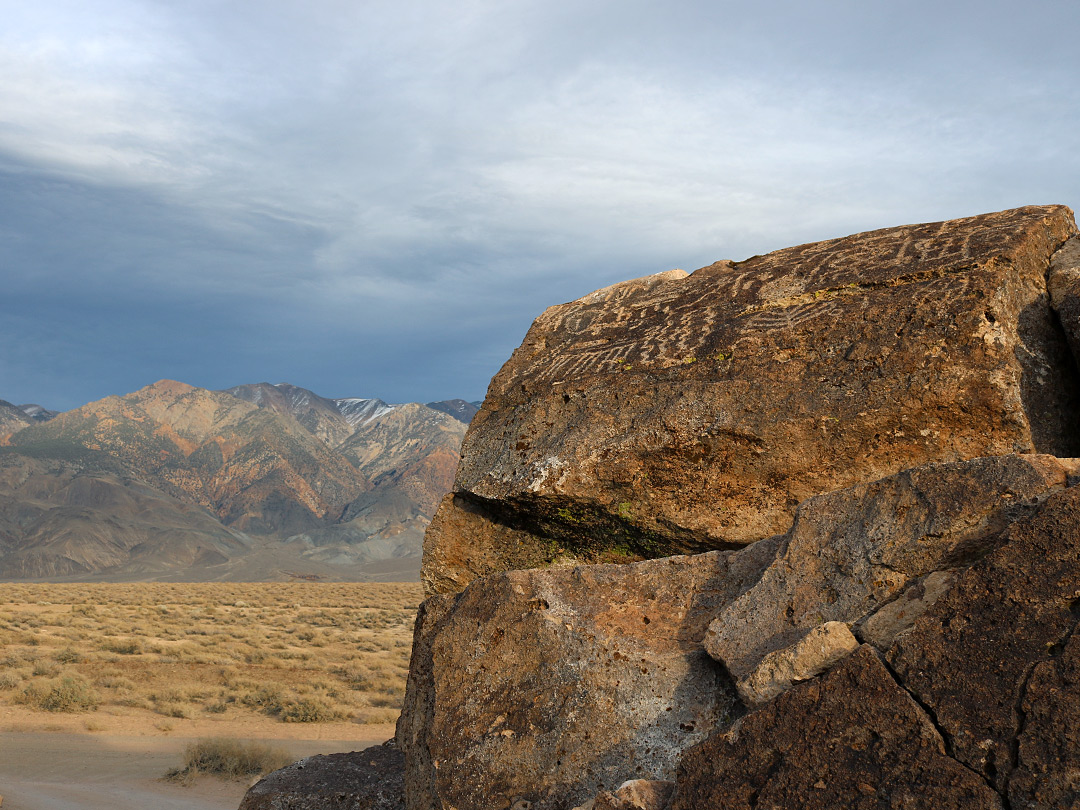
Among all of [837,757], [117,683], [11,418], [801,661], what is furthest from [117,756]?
[11,418]

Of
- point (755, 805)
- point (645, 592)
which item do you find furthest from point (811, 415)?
point (755, 805)

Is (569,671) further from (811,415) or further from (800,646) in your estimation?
(811,415)

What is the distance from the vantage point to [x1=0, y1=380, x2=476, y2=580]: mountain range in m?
106

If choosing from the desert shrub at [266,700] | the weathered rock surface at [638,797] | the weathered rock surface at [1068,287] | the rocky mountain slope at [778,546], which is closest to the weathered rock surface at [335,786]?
the rocky mountain slope at [778,546]

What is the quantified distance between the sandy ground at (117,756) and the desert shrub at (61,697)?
0.38 metres

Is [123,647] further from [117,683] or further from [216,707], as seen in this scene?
[216,707]

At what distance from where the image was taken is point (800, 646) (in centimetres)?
335

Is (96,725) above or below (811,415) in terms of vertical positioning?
below

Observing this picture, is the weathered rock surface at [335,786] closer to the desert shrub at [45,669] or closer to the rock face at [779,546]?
the rock face at [779,546]

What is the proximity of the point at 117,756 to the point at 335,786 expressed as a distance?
9121 mm

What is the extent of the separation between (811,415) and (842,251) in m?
1.99

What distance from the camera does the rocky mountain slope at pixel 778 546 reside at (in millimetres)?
2896

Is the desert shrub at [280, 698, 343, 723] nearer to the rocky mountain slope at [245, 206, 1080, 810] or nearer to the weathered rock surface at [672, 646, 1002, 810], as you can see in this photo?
the rocky mountain slope at [245, 206, 1080, 810]

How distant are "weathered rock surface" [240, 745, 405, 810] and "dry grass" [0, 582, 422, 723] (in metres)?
10.5
